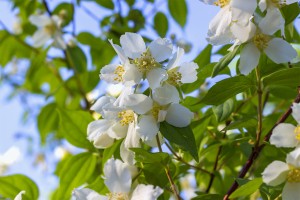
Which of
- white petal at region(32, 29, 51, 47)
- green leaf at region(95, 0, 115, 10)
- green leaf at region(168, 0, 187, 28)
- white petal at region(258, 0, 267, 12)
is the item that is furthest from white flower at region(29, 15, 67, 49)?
white petal at region(258, 0, 267, 12)

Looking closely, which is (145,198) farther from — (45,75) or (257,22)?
(45,75)

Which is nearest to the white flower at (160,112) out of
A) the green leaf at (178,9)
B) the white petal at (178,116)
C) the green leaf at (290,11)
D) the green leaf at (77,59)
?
the white petal at (178,116)

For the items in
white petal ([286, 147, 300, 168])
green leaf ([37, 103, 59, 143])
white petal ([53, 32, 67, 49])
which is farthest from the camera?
white petal ([53, 32, 67, 49])

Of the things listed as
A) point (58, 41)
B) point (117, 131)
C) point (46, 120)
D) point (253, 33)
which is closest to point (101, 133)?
point (117, 131)

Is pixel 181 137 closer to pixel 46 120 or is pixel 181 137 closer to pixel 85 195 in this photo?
pixel 85 195

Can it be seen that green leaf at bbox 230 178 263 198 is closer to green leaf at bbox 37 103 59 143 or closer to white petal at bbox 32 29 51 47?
green leaf at bbox 37 103 59 143

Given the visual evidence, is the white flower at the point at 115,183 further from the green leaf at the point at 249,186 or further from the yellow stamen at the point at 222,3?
the yellow stamen at the point at 222,3

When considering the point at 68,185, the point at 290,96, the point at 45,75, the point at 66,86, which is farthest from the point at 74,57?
the point at 290,96
